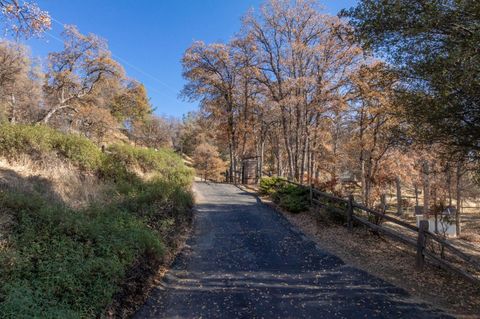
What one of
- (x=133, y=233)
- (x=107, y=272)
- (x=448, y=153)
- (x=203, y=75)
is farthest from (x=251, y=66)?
(x=107, y=272)

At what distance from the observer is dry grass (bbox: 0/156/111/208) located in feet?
21.8

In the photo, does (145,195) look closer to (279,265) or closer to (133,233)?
(133,233)

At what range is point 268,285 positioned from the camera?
553 cm

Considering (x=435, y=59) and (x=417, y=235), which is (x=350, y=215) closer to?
(x=417, y=235)

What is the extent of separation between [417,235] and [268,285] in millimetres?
5078

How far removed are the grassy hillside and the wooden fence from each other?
513 centimetres

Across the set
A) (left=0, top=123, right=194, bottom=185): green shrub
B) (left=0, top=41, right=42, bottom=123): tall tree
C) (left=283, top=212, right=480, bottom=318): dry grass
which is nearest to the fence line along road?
(left=283, top=212, right=480, bottom=318): dry grass

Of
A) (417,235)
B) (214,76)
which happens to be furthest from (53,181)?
(214,76)

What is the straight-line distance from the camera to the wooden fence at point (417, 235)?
17.8 feet

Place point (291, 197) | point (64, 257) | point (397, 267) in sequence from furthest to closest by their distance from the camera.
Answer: point (291, 197) → point (397, 267) → point (64, 257)

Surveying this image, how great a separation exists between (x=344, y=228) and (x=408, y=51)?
556 centimetres

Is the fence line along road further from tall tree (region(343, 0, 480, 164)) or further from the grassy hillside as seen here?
the grassy hillside

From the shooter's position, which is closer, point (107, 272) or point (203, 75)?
point (107, 272)

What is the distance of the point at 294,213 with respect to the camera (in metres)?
11.8
